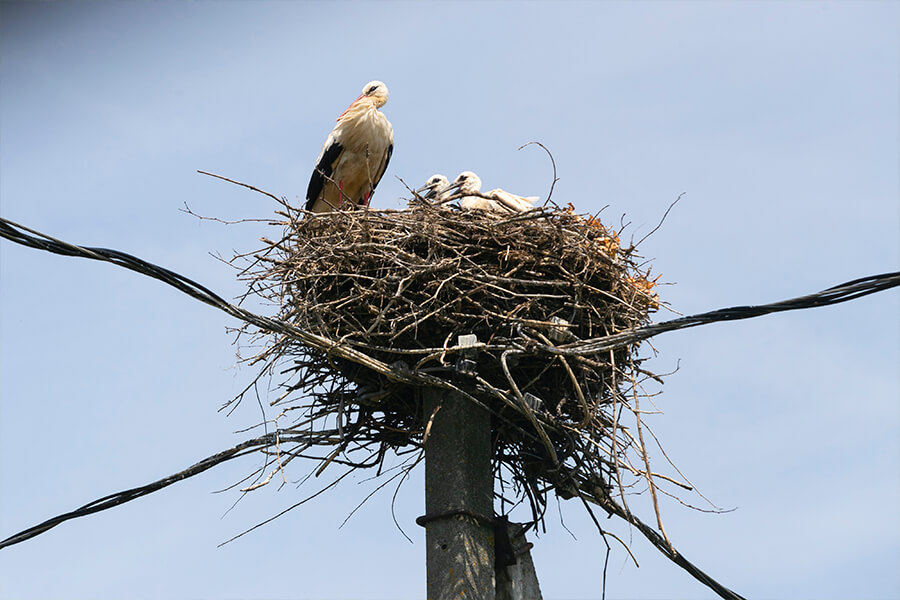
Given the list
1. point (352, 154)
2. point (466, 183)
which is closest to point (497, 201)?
point (466, 183)

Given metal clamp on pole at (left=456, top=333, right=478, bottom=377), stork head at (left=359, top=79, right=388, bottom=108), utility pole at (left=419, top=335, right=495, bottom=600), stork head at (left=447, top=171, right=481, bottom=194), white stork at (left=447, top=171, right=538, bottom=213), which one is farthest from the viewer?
stork head at (left=359, top=79, right=388, bottom=108)

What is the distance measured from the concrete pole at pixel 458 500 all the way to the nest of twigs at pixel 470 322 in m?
0.14

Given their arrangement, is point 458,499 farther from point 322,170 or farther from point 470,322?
point 322,170

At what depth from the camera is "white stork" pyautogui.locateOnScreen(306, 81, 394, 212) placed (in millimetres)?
8523

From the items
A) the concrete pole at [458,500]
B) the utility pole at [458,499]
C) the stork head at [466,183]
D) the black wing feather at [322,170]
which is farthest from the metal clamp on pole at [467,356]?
the black wing feather at [322,170]

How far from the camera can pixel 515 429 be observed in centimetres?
581

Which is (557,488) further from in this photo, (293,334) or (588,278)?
(293,334)

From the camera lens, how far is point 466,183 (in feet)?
25.2

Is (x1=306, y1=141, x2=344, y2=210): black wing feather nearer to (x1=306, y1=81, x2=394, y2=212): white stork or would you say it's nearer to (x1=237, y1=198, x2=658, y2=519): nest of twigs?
(x1=306, y1=81, x2=394, y2=212): white stork

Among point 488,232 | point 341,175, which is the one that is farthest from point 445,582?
point 341,175

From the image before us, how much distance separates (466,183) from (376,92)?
1.76 m

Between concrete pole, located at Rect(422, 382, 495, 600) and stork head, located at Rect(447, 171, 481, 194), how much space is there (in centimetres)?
237

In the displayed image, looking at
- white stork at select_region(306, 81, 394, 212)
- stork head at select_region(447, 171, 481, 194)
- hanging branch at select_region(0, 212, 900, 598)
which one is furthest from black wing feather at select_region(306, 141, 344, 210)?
hanging branch at select_region(0, 212, 900, 598)

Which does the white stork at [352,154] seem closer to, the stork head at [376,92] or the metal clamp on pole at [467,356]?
the stork head at [376,92]
